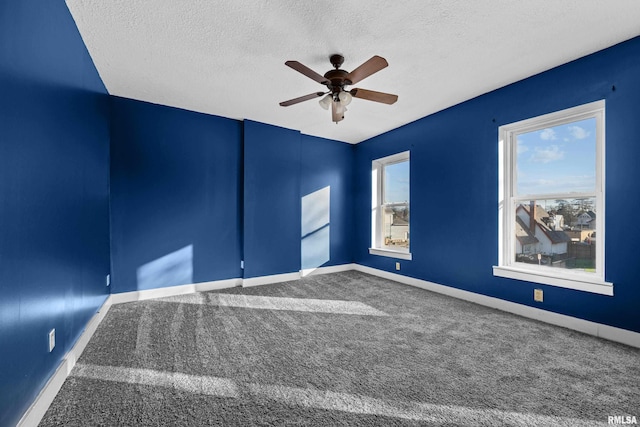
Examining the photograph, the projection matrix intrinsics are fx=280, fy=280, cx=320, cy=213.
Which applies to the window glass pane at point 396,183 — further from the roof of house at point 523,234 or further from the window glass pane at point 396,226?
the roof of house at point 523,234

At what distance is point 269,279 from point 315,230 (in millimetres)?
1288

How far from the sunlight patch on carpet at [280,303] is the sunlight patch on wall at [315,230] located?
1519 mm

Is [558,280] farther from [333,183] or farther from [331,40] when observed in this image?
[333,183]

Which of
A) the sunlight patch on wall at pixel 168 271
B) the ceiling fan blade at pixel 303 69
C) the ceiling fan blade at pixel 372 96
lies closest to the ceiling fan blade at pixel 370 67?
the ceiling fan blade at pixel 372 96

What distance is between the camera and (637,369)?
6.61 ft

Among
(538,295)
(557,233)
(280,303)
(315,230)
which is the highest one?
(557,233)

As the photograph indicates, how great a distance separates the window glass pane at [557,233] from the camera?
109 inches

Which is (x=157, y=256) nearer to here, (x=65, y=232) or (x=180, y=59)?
(x=65, y=232)

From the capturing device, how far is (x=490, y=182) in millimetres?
3467

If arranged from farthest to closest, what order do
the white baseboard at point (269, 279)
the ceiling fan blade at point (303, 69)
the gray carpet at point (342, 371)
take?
1. the white baseboard at point (269, 279)
2. the ceiling fan blade at point (303, 69)
3. the gray carpet at point (342, 371)

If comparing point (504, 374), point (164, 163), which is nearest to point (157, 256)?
point (164, 163)

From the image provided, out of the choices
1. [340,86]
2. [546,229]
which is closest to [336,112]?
[340,86]

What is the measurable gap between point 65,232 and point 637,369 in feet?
13.7

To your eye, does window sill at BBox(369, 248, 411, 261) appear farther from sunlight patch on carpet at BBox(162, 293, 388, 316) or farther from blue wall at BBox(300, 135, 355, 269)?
sunlight patch on carpet at BBox(162, 293, 388, 316)
